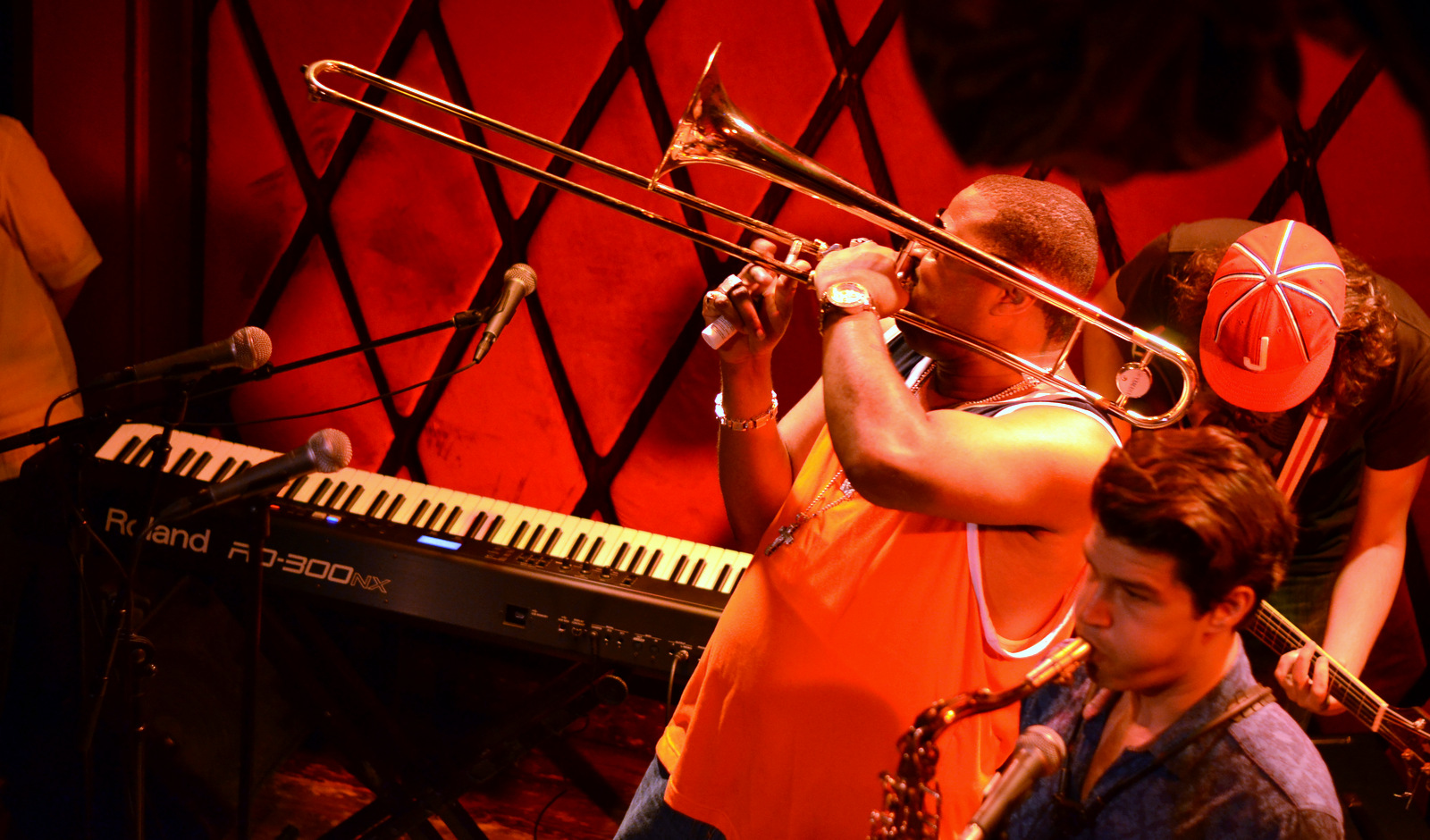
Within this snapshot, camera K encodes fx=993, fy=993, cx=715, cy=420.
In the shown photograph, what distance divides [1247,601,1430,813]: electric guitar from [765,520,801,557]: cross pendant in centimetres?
127

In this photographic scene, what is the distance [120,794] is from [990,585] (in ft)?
8.16

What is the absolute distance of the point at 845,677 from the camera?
1.46 meters

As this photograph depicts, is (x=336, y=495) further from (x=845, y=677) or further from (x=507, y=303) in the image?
(x=845, y=677)

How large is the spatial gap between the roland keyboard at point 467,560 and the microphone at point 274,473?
0.88 m

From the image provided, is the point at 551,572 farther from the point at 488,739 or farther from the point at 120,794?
the point at 120,794

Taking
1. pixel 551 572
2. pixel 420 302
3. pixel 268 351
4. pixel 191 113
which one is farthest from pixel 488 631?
pixel 191 113

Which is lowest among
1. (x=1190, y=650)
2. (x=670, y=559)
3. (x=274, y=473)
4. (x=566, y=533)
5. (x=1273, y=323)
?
(x=566, y=533)

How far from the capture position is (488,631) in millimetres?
2486

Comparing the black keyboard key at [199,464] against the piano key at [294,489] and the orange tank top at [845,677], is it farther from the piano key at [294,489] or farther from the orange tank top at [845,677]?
the orange tank top at [845,677]

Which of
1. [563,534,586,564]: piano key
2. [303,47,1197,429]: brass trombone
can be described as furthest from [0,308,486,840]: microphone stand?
[563,534,586,564]: piano key

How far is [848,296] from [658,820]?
0.91m

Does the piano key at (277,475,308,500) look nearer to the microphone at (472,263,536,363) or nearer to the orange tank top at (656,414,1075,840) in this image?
the microphone at (472,263,536,363)

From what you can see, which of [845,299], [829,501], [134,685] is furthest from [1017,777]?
[134,685]

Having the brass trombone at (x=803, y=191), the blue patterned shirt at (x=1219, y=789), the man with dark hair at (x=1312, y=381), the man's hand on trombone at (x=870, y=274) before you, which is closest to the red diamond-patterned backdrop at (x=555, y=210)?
the man with dark hair at (x=1312, y=381)
